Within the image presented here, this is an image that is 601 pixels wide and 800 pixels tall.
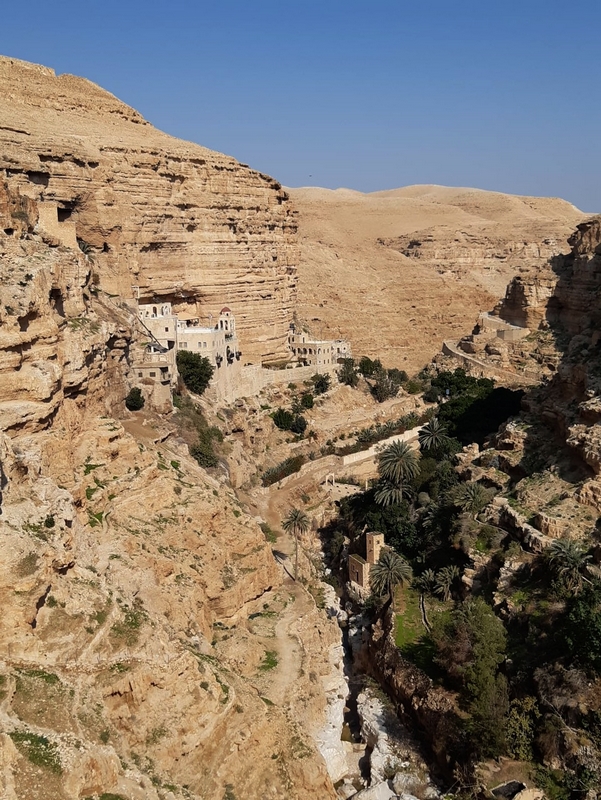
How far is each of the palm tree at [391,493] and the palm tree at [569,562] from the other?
10058 mm

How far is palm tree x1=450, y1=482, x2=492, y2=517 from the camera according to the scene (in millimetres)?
28312

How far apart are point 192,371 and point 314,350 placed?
12.0m

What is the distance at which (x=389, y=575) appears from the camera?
26891 millimetres

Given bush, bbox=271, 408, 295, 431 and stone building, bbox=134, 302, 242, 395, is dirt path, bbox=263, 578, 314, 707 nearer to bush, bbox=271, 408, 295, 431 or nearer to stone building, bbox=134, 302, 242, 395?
stone building, bbox=134, 302, 242, 395

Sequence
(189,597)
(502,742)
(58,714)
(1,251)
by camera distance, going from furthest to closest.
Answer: (1,251) → (189,597) → (502,742) → (58,714)

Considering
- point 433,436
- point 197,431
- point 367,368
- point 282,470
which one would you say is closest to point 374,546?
point 197,431

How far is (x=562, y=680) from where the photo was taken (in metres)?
19.5

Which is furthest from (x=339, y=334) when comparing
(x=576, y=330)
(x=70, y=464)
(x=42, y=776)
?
(x=42, y=776)

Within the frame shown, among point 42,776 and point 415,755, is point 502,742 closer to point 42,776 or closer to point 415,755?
point 415,755

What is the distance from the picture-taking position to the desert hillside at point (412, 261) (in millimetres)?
59250

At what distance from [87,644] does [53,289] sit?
1241cm

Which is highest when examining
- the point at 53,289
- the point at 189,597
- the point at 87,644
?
the point at 53,289

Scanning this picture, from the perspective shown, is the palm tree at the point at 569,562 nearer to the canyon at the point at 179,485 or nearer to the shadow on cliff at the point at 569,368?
the canyon at the point at 179,485

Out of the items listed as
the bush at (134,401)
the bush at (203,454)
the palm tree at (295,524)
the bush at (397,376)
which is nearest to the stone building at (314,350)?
the bush at (397,376)
